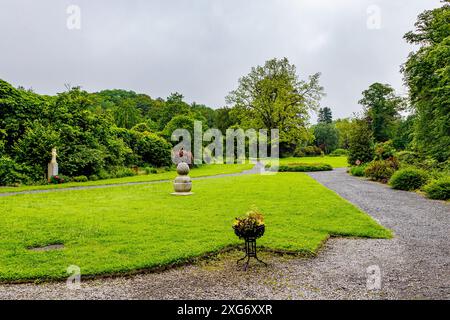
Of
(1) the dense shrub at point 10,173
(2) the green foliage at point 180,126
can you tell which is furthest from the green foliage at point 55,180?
(2) the green foliage at point 180,126

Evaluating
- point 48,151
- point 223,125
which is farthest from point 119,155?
point 223,125

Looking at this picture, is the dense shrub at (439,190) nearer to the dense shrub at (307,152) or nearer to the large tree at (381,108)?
the large tree at (381,108)

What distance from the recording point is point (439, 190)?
524 inches

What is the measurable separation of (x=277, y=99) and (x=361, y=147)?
1222 cm

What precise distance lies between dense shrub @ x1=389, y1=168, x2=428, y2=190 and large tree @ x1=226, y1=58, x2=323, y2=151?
62.9 ft

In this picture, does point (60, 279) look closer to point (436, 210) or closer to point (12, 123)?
point (436, 210)

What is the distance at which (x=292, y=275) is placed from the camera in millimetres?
5258

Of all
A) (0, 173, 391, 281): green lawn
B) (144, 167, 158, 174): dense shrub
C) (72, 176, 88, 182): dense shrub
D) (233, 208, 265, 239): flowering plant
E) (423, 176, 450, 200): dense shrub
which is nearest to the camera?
(233, 208, 265, 239): flowering plant

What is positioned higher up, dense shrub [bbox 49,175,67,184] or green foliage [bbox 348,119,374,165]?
green foliage [bbox 348,119,374,165]

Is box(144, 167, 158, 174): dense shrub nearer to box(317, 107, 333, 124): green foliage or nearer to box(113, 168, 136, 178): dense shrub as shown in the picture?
box(113, 168, 136, 178): dense shrub

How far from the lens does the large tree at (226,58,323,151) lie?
3638cm

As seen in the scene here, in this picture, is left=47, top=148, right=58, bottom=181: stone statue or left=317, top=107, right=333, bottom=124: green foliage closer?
left=47, top=148, right=58, bottom=181: stone statue

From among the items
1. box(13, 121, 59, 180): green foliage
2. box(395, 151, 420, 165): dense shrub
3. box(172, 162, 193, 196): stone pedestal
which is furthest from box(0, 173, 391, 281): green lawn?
box(395, 151, 420, 165): dense shrub

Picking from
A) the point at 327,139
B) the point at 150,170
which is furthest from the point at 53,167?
the point at 327,139
